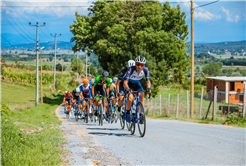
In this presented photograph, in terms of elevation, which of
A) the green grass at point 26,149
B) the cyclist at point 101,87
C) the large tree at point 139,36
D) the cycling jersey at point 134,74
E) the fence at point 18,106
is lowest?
the fence at point 18,106

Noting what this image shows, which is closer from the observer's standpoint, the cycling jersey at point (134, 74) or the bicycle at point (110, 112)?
the cycling jersey at point (134, 74)

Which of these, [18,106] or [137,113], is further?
[18,106]

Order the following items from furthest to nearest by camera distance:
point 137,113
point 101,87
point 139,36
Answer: point 139,36, point 101,87, point 137,113

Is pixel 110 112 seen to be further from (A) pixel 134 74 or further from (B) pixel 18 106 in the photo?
(B) pixel 18 106

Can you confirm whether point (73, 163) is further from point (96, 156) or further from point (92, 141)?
point (92, 141)

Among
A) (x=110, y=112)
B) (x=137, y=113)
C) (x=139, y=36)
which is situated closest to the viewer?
(x=137, y=113)

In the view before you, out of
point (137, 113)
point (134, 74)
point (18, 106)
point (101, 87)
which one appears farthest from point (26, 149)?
point (18, 106)

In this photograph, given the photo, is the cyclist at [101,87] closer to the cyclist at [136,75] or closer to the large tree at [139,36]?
the cyclist at [136,75]

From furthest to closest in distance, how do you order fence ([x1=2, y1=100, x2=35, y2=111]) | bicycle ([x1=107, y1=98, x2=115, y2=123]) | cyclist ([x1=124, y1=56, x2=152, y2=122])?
fence ([x1=2, y1=100, x2=35, y2=111])
bicycle ([x1=107, y1=98, x2=115, y2=123])
cyclist ([x1=124, y1=56, x2=152, y2=122])

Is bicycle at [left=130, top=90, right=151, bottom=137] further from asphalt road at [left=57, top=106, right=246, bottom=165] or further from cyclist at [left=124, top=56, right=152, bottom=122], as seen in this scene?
asphalt road at [left=57, top=106, right=246, bottom=165]

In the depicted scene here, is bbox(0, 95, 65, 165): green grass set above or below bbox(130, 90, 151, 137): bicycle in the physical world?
below

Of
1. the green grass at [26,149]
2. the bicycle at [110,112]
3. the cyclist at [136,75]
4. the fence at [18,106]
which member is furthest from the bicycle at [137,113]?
the fence at [18,106]

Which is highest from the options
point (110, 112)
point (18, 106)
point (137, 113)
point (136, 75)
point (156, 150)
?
point (136, 75)

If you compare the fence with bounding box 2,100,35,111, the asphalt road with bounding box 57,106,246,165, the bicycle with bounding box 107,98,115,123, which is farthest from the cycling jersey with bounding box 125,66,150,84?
the fence with bounding box 2,100,35,111
